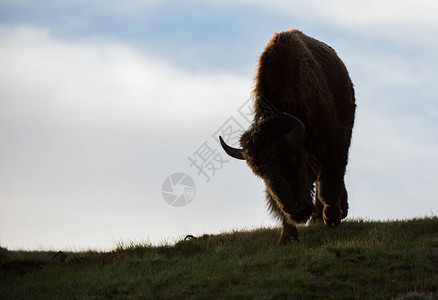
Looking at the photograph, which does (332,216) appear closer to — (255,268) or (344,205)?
(344,205)

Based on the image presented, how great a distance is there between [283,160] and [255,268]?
1714mm

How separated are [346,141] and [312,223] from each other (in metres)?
1.93

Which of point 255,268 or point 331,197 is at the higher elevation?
point 331,197

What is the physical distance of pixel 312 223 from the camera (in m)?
10.8

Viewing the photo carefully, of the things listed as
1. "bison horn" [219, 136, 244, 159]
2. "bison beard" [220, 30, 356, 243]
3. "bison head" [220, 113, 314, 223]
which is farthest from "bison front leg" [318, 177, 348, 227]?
"bison horn" [219, 136, 244, 159]

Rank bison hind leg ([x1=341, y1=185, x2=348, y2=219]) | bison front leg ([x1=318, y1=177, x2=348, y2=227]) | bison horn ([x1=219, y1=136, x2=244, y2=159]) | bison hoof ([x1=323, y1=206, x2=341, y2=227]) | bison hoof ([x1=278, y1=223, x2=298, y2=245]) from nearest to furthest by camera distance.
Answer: bison horn ([x1=219, y1=136, x2=244, y2=159]), bison hoof ([x1=278, y1=223, x2=298, y2=245]), bison front leg ([x1=318, y1=177, x2=348, y2=227]), bison hoof ([x1=323, y1=206, x2=341, y2=227]), bison hind leg ([x1=341, y1=185, x2=348, y2=219])

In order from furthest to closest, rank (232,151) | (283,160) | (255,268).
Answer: (232,151), (283,160), (255,268)

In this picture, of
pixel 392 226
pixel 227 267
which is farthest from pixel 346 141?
pixel 227 267

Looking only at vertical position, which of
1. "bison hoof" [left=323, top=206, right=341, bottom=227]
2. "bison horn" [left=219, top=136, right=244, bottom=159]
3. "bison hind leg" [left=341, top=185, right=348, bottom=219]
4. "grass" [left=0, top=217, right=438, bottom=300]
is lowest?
"grass" [left=0, top=217, right=438, bottom=300]

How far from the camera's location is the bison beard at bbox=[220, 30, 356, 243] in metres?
8.04

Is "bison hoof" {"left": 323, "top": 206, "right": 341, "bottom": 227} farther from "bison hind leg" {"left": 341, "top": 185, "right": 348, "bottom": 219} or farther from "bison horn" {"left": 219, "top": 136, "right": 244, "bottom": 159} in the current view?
"bison horn" {"left": 219, "top": 136, "right": 244, "bottom": 159}

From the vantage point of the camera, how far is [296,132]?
8.16 metres

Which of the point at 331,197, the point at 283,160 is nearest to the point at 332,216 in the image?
the point at 331,197

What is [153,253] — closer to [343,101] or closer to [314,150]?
[314,150]
